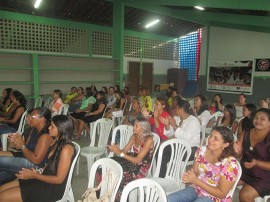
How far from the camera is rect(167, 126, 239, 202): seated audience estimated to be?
179 cm

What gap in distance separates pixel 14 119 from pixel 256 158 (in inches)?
144

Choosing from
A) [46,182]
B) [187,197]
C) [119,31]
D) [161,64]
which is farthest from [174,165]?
[161,64]

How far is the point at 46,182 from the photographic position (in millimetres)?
2000

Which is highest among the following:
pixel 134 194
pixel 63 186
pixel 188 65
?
pixel 188 65

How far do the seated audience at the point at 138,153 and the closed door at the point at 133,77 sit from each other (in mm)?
9060

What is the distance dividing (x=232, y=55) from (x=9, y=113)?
10.4m

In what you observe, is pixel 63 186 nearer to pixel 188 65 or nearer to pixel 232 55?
pixel 232 55

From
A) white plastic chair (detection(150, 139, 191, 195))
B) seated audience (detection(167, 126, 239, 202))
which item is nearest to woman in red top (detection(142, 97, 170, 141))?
white plastic chair (detection(150, 139, 191, 195))

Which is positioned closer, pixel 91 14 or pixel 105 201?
pixel 105 201

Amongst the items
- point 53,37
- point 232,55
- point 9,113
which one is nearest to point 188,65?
point 232,55

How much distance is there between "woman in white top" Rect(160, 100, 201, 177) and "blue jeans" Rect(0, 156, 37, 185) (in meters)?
1.53

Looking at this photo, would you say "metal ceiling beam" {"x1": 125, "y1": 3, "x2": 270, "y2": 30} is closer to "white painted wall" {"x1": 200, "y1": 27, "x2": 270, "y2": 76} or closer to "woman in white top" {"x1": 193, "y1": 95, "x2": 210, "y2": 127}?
"white painted wall" {"x1": 200, "y1": 27, "x2": 270, "y2": 76}

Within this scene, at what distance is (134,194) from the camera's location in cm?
225

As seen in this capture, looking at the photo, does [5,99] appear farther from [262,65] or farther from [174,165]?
[262,65]
